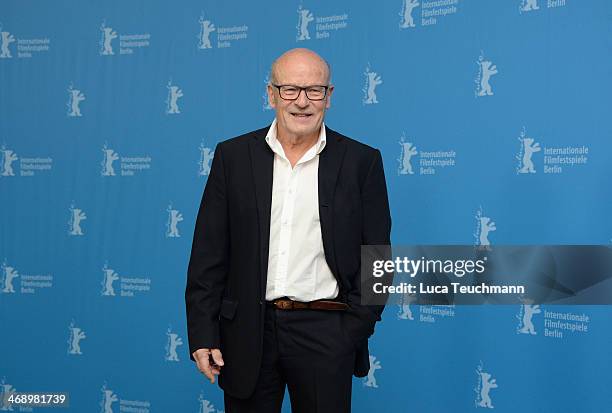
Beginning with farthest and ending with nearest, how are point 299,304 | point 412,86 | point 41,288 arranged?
point 41,288
point 412,86
point 299,304

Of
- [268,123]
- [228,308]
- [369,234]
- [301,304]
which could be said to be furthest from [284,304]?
[268,123]

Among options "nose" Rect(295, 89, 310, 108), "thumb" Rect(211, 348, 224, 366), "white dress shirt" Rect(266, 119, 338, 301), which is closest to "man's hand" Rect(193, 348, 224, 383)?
"thumb" Rect(211, 348, 224, 366)

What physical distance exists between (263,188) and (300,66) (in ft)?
1.13

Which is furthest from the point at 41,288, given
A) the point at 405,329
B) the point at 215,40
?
the point at 405,329

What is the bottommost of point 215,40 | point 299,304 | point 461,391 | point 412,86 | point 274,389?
point 461,391

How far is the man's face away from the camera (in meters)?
2.02

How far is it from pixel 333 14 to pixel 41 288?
77.7 inches

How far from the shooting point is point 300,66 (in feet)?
6.63

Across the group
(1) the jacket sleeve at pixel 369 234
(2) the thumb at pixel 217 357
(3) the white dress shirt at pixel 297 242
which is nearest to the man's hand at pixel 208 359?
(2) the thumb at pixel 217 357

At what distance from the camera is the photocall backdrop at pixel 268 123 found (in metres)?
2.98

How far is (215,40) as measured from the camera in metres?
3.55

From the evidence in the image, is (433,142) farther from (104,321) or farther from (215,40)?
(104,321)

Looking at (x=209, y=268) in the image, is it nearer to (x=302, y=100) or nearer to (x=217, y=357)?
(x=217, y=357)

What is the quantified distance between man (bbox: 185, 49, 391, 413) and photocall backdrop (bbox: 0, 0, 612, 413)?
1125 millimetres
